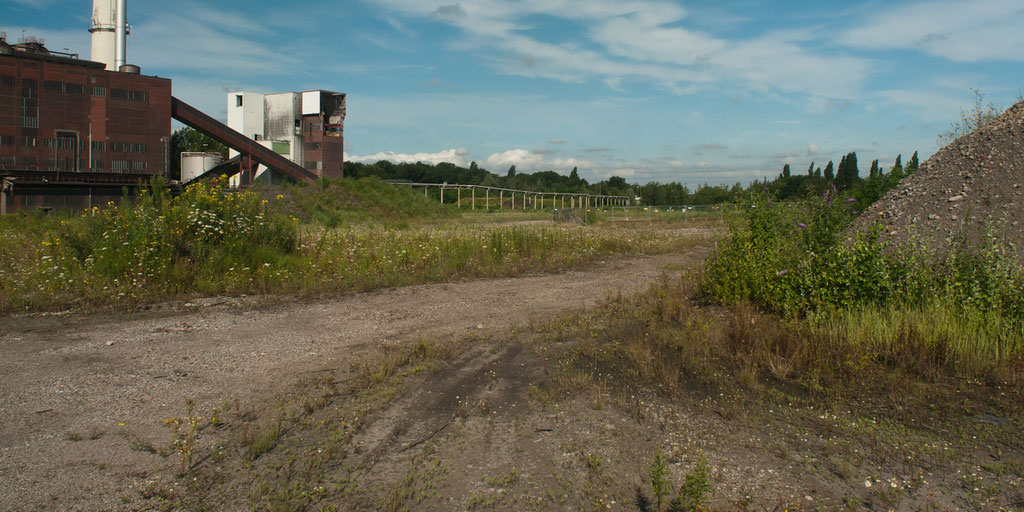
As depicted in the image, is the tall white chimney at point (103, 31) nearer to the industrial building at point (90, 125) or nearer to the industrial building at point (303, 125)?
the industrial building at point (90, 125)

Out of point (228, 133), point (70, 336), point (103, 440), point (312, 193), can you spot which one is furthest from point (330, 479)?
point (228, 133)

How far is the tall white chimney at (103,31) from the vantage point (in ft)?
142

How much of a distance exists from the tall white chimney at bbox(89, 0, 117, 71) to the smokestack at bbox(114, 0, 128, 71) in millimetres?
638

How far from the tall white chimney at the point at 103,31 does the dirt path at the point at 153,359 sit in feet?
144

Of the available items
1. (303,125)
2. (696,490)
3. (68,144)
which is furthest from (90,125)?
(696,490)

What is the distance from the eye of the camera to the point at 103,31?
43406mm

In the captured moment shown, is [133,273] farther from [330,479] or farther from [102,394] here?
[330,479]

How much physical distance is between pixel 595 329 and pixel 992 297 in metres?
3.87

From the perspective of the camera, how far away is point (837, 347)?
578 centimetres

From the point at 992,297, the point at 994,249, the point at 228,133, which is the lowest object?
the point at 992,297

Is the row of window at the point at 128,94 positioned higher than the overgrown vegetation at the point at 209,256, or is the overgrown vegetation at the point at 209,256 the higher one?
the row of window at the point at 128,94

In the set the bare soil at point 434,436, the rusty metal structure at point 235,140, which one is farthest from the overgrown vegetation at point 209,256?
the rusty metal structure at point 235,140

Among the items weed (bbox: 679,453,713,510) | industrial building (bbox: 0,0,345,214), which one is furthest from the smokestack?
weed (bbox: 679,453,713,510)

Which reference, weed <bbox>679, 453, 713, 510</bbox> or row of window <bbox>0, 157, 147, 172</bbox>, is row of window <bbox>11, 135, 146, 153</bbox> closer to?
row of window <bbox>0, 157, 147, 172</bbox>
